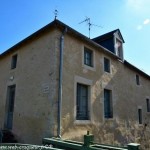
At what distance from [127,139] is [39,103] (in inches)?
243

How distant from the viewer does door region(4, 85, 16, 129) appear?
9562 mm

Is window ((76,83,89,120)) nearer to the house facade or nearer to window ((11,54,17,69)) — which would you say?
the house facade

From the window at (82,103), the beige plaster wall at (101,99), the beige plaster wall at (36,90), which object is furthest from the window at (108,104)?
the beige plaster wall at (36,90)

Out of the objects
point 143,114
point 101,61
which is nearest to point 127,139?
point 143,114

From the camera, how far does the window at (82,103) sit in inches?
341

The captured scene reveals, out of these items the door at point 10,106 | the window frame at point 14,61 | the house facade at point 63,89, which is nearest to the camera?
the house facade at point 63,89

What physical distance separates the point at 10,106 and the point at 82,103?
3.78 meters

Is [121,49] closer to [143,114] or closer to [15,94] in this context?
[143,114]

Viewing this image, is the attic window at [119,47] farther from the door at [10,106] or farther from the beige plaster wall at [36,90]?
the door at [10,106]

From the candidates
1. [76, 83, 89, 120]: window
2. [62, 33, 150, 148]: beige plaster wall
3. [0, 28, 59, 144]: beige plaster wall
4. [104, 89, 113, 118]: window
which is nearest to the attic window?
[62, 33, 150, 148]: beige plaster wall

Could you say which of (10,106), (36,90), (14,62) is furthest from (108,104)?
(14,62)

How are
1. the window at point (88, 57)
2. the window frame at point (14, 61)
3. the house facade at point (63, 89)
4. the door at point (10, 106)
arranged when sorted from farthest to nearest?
the window frame at point (14, 61)
the window at point (88, 57)
the door at point (10, 106)
the house facade at point (63, 89)

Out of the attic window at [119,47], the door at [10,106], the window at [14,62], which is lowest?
the door at [10,106]

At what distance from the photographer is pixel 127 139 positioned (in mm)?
11359
